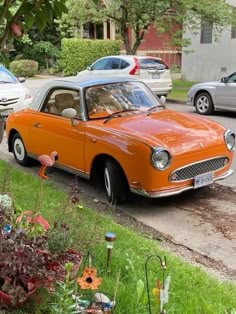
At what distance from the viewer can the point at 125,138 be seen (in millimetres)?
5555

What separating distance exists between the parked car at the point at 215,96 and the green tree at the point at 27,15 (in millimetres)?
10755

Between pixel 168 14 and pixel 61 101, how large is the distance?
44.6ft

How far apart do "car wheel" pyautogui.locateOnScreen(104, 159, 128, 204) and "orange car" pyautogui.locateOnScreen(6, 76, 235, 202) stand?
0.04 feet

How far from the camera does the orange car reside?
17.8 feet

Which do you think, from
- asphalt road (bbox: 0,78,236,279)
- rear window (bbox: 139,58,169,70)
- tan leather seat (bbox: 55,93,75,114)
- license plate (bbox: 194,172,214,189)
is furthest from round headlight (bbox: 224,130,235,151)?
rear window (bbox: 139,58,169,70)

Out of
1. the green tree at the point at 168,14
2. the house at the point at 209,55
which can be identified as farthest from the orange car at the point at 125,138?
the house at the point at 209,55

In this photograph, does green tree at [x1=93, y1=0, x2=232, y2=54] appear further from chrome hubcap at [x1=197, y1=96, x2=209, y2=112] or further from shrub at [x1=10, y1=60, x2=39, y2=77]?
shrub at [x1=10, y1=60, x2=39, y2=77]

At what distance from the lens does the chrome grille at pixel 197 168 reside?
5527mm

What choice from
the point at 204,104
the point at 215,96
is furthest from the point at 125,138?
the point at 204,104

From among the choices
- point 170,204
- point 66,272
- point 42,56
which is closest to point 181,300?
point 66,272

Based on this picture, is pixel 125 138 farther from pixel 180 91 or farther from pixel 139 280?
pixel 180 91

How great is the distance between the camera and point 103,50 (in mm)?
29859

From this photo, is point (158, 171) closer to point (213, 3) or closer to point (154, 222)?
point (154, 222)

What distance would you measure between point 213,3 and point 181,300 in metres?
17.0
